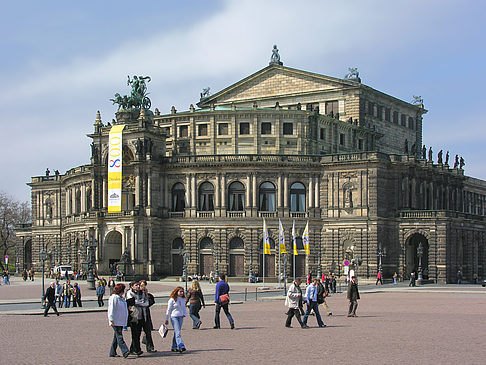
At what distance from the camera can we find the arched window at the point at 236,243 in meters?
94.9

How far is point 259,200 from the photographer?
3755 inches

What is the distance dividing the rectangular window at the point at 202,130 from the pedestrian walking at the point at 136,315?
76.4m

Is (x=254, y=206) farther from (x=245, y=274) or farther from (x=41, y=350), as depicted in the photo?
(x=41, y=350)

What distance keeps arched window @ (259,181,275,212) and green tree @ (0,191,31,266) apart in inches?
2479

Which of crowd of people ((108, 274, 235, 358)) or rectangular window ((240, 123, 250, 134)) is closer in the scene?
crowd of people ((108, 274, 235, 358))

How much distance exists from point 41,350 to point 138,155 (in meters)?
69.9

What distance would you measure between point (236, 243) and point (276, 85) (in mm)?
27483

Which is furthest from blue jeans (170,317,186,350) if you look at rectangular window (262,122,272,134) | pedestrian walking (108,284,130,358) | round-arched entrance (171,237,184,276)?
rectangular window (262,122,272,134)

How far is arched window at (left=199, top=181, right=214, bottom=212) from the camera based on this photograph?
96.8 meters

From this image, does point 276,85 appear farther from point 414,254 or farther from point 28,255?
point 28,255

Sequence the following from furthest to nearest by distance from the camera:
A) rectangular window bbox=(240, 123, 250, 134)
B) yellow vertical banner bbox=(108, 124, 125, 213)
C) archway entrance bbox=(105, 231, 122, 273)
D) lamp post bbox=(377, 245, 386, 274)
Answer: rectangular window bbox=(240, 123, 250, 134) < archway entrance bbox=(105, 231, 122, 273) < yellow vertical banner bbox=(108, 124, 125, 213) < lamp post bbox=(377, 245, 386, 274)

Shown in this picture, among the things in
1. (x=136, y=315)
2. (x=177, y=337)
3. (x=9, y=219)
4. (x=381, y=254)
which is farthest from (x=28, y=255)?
(x=136, y=315)

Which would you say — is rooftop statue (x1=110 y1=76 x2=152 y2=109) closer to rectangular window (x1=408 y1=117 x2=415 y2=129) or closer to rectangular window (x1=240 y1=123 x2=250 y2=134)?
rectangular window (x1=240 y1=123 x2=250 y2=134)

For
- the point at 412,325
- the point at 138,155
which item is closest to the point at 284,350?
the point at 412,325
